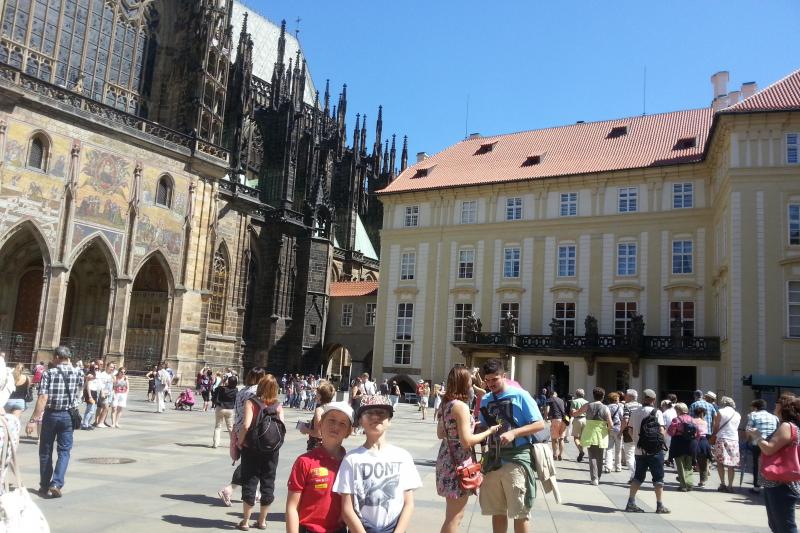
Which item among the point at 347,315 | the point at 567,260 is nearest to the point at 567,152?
the point at 567,260

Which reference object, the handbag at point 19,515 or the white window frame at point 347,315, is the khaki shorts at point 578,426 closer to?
the handbag at point 19,515

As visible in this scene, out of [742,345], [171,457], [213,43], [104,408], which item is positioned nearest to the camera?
[171,457]

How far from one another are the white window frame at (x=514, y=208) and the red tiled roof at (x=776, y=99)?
11.7 metres

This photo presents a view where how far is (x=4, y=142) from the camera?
89.4ft

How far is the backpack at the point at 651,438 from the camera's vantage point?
9.62m

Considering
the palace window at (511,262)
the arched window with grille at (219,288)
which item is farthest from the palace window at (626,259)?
the arched window with grille at (219,288)

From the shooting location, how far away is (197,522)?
768cm

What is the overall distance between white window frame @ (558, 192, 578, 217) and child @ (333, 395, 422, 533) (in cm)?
3305

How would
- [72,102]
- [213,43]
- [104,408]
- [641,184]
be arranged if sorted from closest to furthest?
[104,408]
[72,102]
[641,184]
[213,43]

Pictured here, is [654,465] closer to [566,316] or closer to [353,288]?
[566,316]

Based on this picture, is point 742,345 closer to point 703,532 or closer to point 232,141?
point 703,532

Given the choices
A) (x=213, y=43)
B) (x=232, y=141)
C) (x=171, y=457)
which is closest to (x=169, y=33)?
(x=213, y=43)

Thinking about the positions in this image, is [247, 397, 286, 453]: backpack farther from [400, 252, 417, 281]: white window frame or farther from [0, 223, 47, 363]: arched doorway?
[400, 252, 417, 281]: white window frame

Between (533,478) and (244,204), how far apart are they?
37765mm
